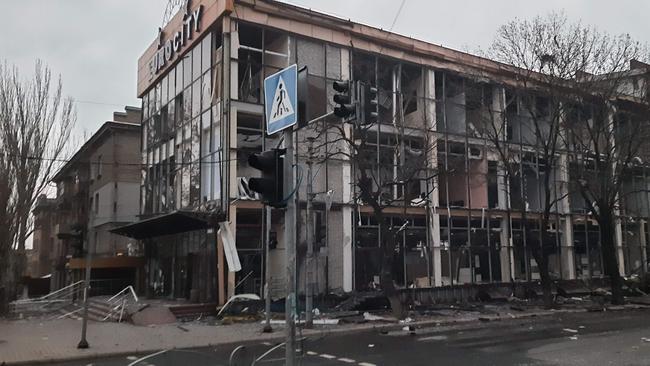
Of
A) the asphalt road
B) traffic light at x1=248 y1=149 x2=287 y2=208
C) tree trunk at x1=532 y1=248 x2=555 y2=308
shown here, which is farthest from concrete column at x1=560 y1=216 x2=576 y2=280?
traffic light at x1=248 y1=149 x2=287 y2=208

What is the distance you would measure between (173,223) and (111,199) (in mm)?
16786

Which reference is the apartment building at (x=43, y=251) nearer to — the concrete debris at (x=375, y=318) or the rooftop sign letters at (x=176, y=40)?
the rooftop sign letters at (x=176, y=40)

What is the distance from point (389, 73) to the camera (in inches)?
1158

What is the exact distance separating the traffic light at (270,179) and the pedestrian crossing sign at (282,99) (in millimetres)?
552

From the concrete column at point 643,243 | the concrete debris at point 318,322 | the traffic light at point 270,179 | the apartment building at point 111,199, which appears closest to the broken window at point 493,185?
the concrete column at point 643,243

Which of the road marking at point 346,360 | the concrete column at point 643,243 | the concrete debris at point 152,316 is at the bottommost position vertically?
the road marking at point 346,360

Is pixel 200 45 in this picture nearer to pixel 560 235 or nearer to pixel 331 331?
pixel 331 331

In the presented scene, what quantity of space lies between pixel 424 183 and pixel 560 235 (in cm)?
1042

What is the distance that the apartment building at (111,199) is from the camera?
3378cm

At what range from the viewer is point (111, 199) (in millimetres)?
39562

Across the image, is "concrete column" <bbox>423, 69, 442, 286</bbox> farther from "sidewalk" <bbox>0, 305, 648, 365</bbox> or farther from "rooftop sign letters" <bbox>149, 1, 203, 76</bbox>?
"rooftop sign letters" <bbox>149, 1, 203, 76</bbox>

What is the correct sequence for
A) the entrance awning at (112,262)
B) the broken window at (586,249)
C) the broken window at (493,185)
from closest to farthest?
the broken window at (493,185) → the entrance awning at (112,262) → the broken window at (586,249)

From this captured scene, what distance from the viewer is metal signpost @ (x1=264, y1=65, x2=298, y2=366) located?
6.76m

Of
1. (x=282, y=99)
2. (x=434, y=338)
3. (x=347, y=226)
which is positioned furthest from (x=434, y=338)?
(x=282, y=99)
